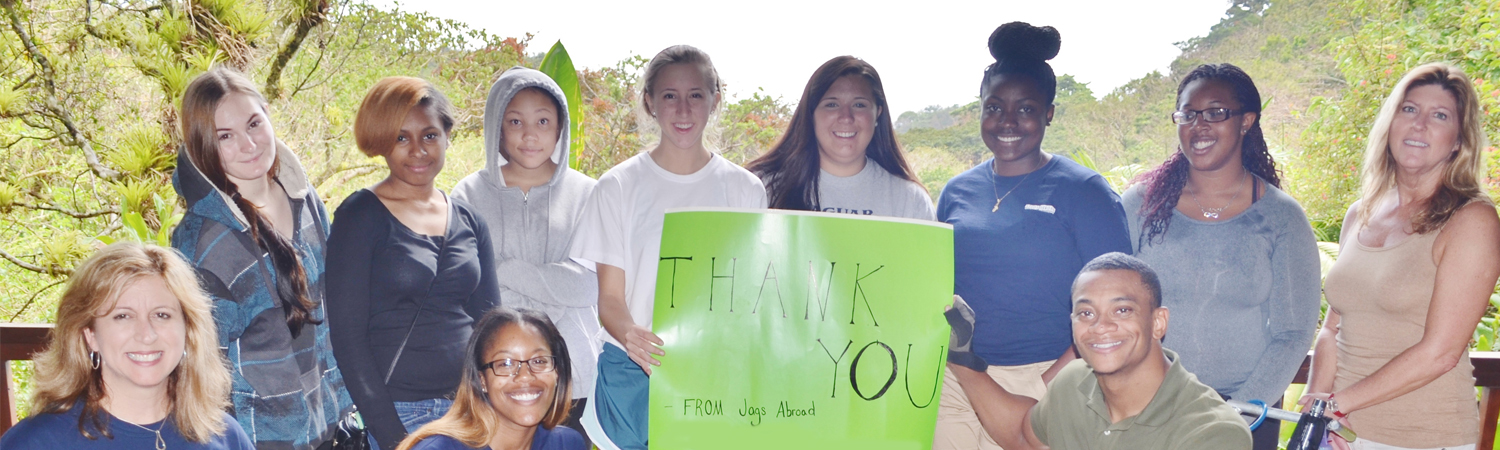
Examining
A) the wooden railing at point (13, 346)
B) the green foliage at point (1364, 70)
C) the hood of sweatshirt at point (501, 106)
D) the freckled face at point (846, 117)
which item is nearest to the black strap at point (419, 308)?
the hood of sweatshirt at point (501, 106)

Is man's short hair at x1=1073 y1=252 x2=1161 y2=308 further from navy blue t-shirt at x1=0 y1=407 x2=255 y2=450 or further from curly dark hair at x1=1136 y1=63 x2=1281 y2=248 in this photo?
navy blue t-shirt at x1=0 y1=407 x2=255 y2=450

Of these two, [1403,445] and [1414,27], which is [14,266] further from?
[1414,27]

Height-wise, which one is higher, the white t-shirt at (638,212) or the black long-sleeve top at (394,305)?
the white t-shirt at (638,212)

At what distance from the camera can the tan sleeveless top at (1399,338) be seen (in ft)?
7.89

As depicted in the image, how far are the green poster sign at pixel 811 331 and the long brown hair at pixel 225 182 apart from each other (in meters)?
0.96

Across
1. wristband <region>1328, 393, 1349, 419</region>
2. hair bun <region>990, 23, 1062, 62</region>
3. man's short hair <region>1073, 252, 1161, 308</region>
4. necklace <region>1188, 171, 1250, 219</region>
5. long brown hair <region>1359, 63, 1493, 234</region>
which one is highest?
hair bun <region>990, 23, 1062, 62</region>

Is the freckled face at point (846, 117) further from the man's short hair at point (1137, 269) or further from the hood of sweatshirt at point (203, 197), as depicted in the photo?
the hood of sweatshirt at point (203, 197)

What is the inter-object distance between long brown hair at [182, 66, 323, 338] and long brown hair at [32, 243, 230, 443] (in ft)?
0.54

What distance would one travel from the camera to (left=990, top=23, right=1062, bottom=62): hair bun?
2559mm

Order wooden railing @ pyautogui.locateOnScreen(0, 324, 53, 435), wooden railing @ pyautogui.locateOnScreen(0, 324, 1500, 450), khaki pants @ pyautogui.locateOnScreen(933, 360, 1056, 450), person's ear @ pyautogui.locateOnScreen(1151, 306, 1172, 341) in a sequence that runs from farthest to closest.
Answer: wooden railing @ pyautogui.locateOnScreen(0, 324, 53, 435)
wooden railing @ pyautogui.locateOnScreen(0, 324, 1500, 450)
khaki pants @ pyautogui.locateOnScreen(933, 360, 1056, 450)
person's ear @ pyautogui.locateOnScreen(1151, 306, 1172, 341)

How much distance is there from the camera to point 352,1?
21.9ft

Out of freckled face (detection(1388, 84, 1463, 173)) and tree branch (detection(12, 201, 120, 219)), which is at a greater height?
freckled face (detection(1388, 84, 1463, 173))

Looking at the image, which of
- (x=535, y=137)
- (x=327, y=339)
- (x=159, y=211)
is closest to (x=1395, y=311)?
(x=535, y=137)

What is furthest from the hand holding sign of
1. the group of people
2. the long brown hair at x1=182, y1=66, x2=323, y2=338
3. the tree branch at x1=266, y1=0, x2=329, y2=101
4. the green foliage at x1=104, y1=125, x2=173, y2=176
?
the tree branch at x1=266, y1=0, x2=329, y2=101
